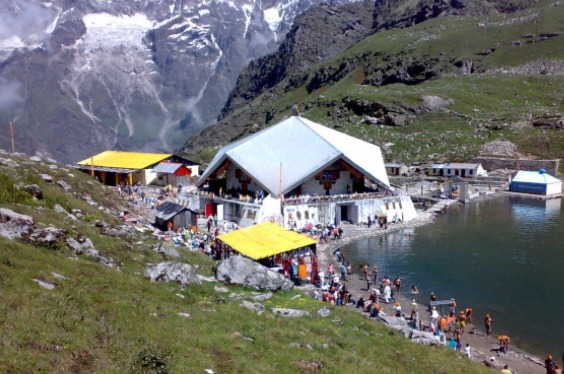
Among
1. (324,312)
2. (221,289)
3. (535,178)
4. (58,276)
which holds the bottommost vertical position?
(324,312)

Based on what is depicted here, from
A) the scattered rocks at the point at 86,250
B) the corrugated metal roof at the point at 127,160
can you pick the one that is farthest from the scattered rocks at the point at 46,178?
the corrugated metal roof at the point at 127,160

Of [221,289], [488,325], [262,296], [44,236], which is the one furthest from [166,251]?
[488,325]

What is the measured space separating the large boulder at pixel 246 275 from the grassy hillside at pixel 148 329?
975 millimetres

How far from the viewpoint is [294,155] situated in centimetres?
4666

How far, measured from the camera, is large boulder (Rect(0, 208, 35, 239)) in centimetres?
1559

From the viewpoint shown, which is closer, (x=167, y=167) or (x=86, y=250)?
(x=86, y=250)

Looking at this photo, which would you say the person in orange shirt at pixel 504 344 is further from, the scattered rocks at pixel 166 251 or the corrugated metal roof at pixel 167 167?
the corrugated metal roof at pixel 167 167

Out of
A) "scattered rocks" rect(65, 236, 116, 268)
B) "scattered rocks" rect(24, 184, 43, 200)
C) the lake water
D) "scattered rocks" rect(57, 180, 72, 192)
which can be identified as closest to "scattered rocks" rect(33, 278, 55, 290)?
"scattered rocks" rect(65, 236, 116, 268)

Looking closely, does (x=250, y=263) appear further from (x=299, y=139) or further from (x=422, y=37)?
(x=422, y=37)

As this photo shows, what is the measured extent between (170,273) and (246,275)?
435cm

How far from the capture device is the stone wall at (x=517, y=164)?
7625 cm

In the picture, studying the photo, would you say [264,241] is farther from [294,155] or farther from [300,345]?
[294,155]

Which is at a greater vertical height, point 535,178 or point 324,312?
point 535,178

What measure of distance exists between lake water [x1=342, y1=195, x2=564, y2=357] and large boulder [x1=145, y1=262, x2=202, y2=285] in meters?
15.0
